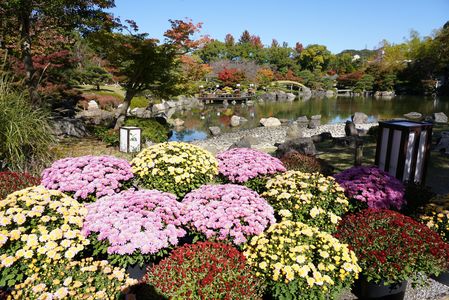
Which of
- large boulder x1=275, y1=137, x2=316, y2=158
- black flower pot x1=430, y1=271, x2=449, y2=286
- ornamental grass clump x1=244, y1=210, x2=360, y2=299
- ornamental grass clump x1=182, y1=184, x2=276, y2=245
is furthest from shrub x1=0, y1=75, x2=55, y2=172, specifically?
large boulder x1=275, y1=137, x2=316, y2=158

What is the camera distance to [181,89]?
518 inches

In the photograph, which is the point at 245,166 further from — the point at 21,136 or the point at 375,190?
the point at 21,136

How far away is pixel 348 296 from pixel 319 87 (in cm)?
5624

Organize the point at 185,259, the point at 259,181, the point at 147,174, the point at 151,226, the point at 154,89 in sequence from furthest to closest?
the point at 154,89 < the point at 259,181 < the point at 147,174 < the point at 151,226 < the point at 185,259

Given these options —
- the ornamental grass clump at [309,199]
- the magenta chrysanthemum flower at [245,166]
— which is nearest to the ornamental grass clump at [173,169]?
the magenta chrysanthemum flower at [245,166]

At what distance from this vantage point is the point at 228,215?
3449mm

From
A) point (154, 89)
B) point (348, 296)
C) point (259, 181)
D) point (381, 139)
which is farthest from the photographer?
point (154, 89)

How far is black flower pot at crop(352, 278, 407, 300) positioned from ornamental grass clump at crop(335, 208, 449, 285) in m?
0.07

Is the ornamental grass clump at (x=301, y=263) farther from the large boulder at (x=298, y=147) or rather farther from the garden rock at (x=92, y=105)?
the garden rock at (x=92, y=105)

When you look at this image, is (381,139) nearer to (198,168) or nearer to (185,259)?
(198,168)

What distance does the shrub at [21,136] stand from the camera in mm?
5272

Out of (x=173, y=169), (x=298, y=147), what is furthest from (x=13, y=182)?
(x=298, y=147)

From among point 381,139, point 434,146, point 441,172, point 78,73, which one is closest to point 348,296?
point 381,139

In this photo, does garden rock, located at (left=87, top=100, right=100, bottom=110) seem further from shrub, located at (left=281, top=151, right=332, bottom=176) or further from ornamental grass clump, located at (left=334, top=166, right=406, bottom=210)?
ornamental grass clump, located at (left=334, top=166, right=406, bottom=210)
